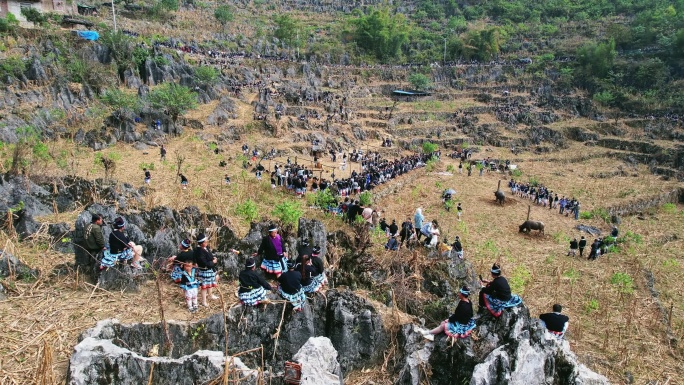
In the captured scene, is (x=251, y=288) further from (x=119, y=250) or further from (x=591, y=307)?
(x=591, y=307)

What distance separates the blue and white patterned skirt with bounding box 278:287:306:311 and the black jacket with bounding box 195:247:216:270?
1.38 meters

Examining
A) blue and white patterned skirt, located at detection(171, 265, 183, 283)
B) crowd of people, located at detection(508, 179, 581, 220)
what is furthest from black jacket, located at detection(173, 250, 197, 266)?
crowd of people, located at detection(508, 179, 581, 220)

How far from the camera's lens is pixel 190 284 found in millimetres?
7770

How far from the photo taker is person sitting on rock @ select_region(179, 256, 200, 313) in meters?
7.75

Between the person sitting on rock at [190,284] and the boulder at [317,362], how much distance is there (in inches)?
99.2

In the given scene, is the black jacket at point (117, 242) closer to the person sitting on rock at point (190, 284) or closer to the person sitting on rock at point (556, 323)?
the person sitting on rock at point (190, 284)

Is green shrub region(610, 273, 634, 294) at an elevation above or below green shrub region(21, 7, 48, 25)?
below

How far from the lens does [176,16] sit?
6034 centimetres

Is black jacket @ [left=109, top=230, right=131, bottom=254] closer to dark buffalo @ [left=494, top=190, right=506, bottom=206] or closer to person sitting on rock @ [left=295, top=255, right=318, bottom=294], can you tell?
person sitting on rock @ [left=295, top=255, right=318, bottom=294]

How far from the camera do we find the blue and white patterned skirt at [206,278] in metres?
7.92

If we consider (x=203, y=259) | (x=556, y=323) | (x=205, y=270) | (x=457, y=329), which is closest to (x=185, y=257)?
(x=203, y=259)

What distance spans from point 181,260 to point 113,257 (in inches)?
54.7

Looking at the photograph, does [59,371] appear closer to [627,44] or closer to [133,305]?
[133,305]

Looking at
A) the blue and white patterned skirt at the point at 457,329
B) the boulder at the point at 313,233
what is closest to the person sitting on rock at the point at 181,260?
the boulder at the point at 313,233
